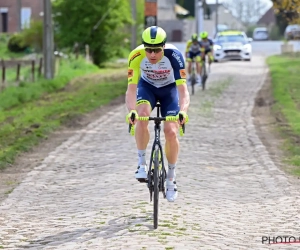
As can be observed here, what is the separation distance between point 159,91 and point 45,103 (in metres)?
15.3

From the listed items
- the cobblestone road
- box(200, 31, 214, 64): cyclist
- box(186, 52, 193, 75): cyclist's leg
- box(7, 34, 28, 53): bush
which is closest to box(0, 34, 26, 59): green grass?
box(7, 34, 28, 53): bush

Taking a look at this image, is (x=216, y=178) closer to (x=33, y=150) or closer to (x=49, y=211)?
(x=49, y=211)

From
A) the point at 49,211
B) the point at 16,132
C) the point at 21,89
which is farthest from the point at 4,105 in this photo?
the point at 49,211

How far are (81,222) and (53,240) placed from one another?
0.76 metres

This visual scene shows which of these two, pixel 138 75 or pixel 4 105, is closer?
pixel 138 75

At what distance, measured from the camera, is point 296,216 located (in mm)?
9273

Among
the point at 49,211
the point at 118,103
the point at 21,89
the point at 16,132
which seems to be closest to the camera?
the point at 49,211

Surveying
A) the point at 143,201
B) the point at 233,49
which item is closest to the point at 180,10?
the point at 233,49

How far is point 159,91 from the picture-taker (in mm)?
8992

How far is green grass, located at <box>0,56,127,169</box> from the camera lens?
1593cm

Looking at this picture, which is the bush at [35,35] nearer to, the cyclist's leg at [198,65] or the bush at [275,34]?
the cyclist's leg at [198,65]

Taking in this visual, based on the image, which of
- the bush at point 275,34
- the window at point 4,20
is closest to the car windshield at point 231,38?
the window at point 4,20

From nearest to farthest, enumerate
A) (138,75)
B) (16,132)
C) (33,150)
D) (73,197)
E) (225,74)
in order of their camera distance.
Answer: (138,75)
(73,197)
(33,150)
(16,132)
(225,74)

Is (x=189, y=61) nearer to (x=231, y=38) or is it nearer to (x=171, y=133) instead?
(x=171, y=133)
